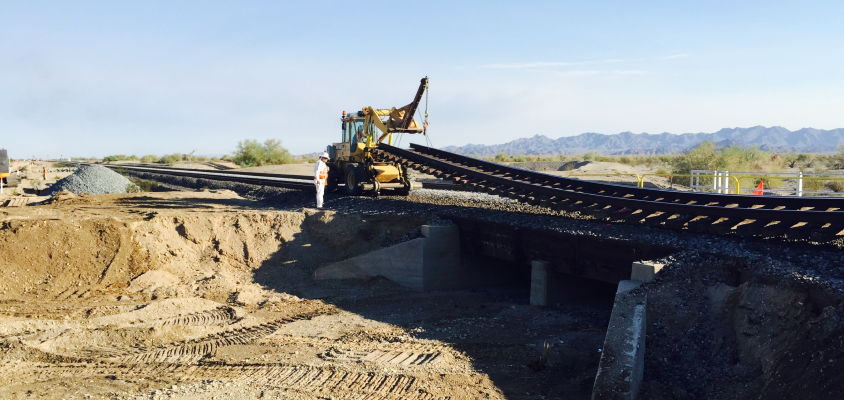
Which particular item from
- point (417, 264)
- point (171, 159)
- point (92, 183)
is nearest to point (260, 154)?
point (171, 159)

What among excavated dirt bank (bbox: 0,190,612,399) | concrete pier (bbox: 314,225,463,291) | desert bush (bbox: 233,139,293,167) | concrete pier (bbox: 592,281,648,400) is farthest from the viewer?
desert bush (bbox: 233,139,293,167)

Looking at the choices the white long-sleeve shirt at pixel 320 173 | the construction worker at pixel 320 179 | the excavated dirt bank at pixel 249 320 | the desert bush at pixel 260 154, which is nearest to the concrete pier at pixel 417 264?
the excavated dirt bank at pixel 249 320

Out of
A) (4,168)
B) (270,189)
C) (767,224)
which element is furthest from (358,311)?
(4,168)

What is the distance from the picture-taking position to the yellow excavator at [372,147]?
755 inches

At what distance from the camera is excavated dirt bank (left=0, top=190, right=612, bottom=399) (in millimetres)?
8320

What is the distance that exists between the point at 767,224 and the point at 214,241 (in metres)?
Answer: 11.7

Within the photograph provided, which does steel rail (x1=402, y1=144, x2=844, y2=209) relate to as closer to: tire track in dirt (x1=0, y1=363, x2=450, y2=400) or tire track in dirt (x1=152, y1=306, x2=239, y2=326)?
tire track in dirt (x1=0, y1=363, x2=450, y2=400)

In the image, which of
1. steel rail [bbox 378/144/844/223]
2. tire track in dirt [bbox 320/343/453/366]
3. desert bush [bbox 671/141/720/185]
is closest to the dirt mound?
steel rail [bbox 378/144/844/223]

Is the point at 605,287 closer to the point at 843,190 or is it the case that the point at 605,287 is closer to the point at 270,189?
the point at 270,189

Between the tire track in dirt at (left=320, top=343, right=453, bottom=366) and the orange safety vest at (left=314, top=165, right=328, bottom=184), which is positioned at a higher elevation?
the orange safety vest at (left=314, top=165, right=328, bottom=184)

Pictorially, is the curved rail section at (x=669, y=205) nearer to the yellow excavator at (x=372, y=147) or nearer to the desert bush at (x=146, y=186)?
the yellow excavator at (x=372, y=147)

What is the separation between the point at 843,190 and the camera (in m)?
25.8

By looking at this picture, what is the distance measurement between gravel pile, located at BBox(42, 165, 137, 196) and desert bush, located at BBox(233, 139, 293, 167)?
104 ft

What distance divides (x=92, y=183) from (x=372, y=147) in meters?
14.2
